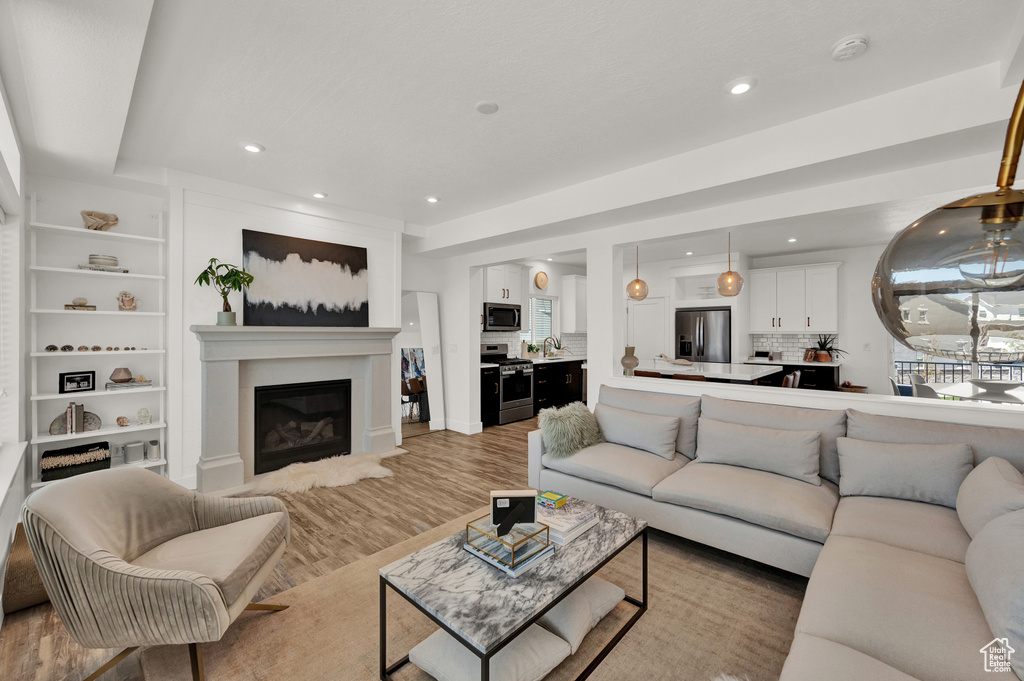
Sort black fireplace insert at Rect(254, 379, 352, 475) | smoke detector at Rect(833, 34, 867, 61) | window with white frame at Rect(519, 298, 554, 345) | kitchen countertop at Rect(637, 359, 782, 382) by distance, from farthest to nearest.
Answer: window with white frame at Rect(519, 298, 554, 345)
kitchen countertop at Rect(637, 359, 782, 382)
black fireplace insert at Rect(254, 379, 352, 475)
smoke detector at Rect(833, 34, 867, 61)

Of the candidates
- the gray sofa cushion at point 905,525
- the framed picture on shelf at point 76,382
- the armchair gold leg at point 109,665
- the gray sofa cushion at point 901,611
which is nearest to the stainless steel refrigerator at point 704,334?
the gray sofa cushion at point 905,525

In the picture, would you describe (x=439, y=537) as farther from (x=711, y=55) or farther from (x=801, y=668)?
(x=711, y=55)

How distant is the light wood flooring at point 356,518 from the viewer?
6.16 feet

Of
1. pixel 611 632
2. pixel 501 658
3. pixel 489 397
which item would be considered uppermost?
pixel 489 397

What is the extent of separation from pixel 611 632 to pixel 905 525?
1.44m

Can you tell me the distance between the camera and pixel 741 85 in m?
2.31

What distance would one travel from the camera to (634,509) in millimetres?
2867

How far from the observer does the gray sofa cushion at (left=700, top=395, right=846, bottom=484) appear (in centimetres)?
273

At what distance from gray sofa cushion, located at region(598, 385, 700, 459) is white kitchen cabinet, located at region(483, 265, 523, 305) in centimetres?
326

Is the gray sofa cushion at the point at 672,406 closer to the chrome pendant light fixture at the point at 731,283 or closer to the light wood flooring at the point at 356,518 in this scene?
the light wood flooring at the point at 356,518

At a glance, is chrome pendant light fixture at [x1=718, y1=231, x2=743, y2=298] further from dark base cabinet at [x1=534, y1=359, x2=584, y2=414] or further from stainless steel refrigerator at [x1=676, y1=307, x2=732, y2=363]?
dark base cabinet at [x1=534, y1=359, x2=584, y2=414]

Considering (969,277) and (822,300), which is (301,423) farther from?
(822,300)

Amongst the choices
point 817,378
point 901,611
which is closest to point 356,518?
point 901,611

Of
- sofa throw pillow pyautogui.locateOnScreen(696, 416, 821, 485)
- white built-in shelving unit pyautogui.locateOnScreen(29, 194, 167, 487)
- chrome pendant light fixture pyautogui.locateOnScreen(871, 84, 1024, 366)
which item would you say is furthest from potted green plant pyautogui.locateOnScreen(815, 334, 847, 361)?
white built-in shelving unit pyautogui.locateOnScreen(29, 194, 167, 487)
